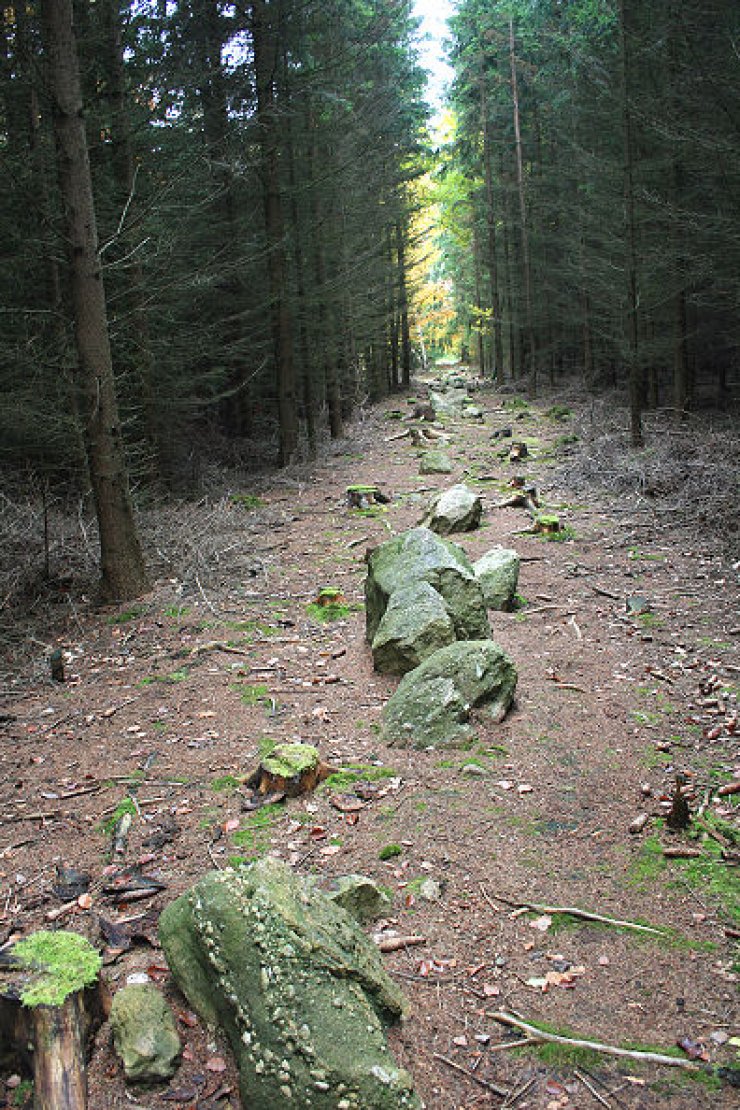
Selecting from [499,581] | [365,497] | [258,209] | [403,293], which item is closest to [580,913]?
[499,581]

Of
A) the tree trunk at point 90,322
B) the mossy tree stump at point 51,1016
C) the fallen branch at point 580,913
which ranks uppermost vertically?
the tree trunk at point 90,322

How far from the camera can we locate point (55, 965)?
103 inches

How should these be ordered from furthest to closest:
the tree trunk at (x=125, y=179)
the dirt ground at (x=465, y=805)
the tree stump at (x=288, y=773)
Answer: the tree trunk at (x=125, y=179) < the tree stump at (x=288, y=773) < the dirt ground at (x=465, y=805)

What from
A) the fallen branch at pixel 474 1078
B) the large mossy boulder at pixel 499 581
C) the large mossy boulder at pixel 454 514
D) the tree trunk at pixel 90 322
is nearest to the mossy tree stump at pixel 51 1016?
the fallen branch at pixel 474 1078

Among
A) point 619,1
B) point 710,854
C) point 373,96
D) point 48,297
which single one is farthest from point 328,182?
point 710,854

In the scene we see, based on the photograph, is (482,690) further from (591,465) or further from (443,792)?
(591,465)

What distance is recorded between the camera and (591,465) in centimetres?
1369

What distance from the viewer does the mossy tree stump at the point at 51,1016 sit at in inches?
93.2

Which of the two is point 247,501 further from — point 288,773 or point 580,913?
point 580,913

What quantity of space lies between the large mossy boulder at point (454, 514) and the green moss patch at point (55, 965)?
7948 mm

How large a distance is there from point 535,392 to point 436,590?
23.8 m

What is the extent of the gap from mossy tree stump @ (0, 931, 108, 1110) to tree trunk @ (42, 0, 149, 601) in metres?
5.84

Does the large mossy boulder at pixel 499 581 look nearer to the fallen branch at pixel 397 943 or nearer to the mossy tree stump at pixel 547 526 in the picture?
the mossy tree stump at pixel 547 526

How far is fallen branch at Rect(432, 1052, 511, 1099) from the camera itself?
2.52 metres
